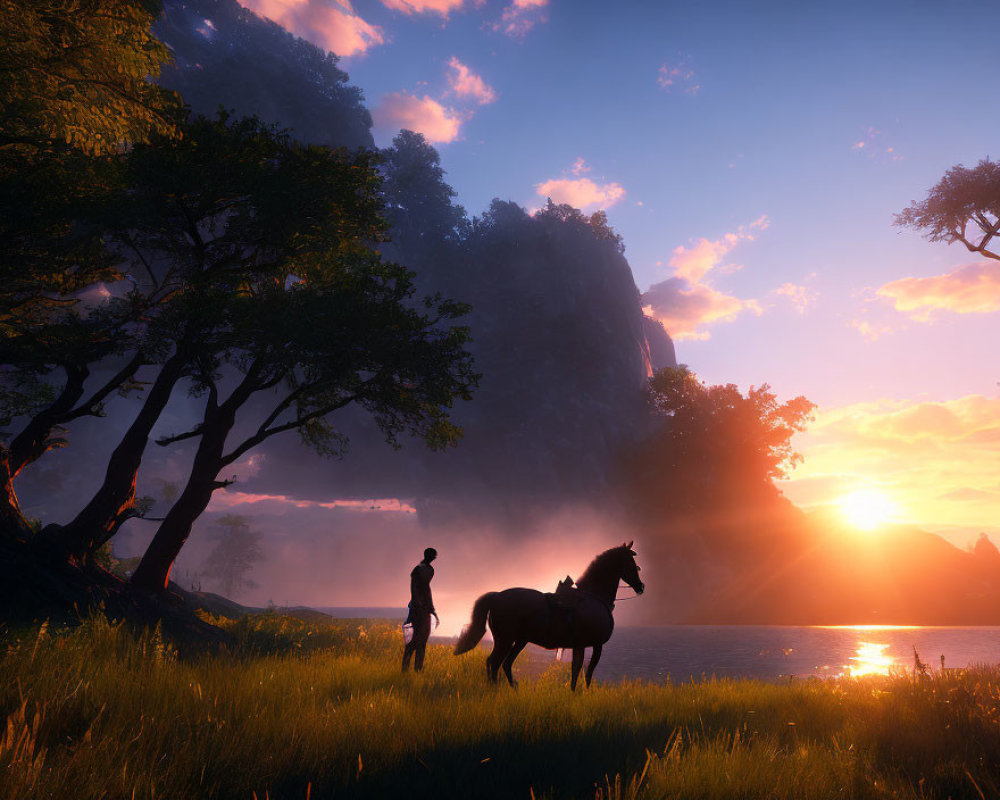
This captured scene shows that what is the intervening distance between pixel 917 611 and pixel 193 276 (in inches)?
3173

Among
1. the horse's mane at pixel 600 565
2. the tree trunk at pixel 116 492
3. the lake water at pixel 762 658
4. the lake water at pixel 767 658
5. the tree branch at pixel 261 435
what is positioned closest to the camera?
the horse's mane at pixel 600 565

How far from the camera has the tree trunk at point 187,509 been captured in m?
14.3

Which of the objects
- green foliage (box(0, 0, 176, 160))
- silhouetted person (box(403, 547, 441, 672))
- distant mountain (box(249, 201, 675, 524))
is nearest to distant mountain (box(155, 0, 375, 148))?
distant mountain (box(249, 201, 675, 524))

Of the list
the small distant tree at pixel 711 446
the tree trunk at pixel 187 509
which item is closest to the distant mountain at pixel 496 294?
the small distant tree at pixel 711 446

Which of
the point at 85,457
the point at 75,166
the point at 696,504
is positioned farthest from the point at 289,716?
the point at 85,457

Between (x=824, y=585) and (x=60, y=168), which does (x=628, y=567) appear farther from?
(x=824, y=585)

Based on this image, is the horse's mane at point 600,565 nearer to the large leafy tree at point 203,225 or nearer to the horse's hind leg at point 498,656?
the horse's hind leg at point 498,656

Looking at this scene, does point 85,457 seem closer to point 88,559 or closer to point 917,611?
point 88,559

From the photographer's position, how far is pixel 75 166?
12.8 m

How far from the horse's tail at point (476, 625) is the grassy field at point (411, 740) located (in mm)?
1832

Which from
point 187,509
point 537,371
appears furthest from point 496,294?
point 187,509

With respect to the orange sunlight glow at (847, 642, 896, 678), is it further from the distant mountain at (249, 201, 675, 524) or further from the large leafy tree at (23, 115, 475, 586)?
the distant mountain at (249, 201, 675, 524)

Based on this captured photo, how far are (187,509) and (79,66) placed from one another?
36.3ft

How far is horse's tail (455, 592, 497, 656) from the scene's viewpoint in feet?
28.3
